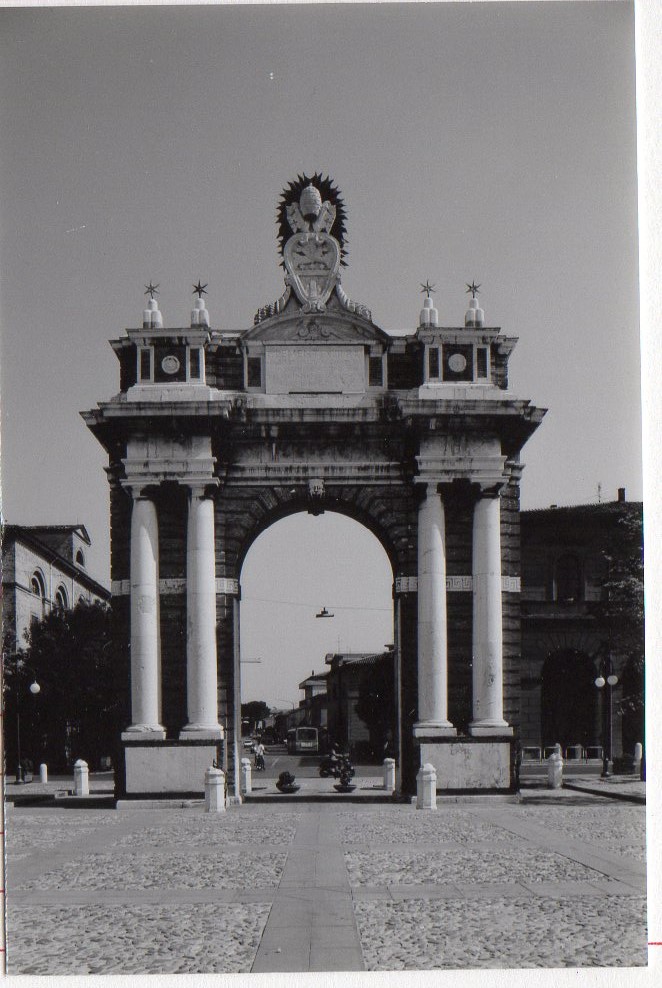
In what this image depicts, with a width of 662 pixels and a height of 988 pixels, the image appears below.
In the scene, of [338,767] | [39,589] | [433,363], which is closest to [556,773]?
[338,767]

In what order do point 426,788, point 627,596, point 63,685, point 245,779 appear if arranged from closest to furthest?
point 627,596 < point 426,788 < point 245,779 < point 63,685

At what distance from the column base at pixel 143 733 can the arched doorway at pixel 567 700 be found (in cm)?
1859

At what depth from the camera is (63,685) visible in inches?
1726

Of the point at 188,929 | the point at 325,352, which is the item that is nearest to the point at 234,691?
the point at 325,352

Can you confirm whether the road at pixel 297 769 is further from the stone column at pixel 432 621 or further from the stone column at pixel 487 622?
the stone column at pixel 487 622

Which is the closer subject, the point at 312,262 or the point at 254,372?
the point at 312,262

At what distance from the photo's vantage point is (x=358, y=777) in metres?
43.1

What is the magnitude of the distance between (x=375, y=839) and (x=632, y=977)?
29.7ft

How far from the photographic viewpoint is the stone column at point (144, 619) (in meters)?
28.3

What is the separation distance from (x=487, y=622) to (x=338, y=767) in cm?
807

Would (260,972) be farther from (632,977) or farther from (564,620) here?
(564,620)

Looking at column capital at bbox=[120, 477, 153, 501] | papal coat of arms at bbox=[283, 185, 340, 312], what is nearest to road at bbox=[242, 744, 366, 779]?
column capital at bbox=[120, 477, 153, 501]

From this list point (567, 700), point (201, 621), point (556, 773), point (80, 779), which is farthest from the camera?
point (567, 700)

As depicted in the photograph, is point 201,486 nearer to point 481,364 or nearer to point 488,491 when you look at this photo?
point 488,491
